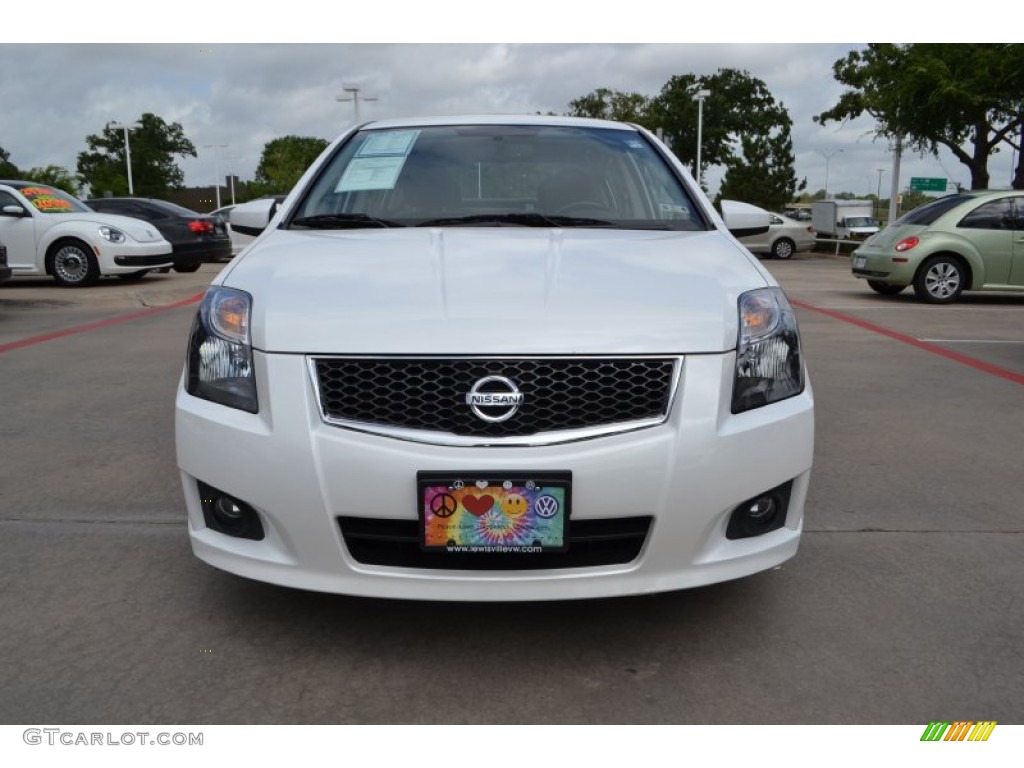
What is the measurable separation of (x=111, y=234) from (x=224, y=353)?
38.9 ft

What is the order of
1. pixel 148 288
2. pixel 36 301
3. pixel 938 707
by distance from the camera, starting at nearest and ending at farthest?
pixel 938 707
pixel 36 301
pixel 148 288

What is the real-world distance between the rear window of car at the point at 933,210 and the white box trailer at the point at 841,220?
2839 cm

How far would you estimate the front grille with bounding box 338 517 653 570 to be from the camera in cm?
237

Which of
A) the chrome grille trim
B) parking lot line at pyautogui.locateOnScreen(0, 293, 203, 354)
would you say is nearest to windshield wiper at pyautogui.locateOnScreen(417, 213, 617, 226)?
the chrome grille trim

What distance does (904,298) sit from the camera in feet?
41.2

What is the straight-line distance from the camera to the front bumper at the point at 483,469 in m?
2.31

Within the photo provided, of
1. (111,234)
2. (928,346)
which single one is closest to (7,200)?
(111,234)

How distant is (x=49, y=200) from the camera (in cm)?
1339

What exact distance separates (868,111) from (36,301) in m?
23.9

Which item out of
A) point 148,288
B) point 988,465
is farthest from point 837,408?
point 148,288

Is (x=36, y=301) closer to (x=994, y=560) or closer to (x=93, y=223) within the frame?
(x=93, y=223)

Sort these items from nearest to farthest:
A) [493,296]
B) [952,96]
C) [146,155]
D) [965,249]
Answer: [493,296], [965,249], [952,96], [146,155]

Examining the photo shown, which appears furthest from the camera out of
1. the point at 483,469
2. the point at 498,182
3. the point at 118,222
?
the point at 118,222

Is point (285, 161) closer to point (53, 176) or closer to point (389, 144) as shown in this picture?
point (53, 176)
